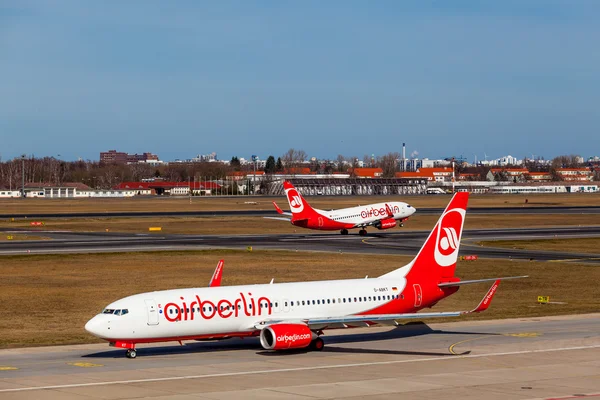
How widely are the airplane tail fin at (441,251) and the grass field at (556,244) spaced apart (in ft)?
179

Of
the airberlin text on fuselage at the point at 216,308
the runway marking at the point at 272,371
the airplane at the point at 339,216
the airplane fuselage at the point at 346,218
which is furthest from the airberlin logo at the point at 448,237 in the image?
the airplane fuselage at the point at 346,218

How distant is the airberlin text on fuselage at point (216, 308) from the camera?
1624 inches

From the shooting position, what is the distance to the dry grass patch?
102062 mm

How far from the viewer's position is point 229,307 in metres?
42.3

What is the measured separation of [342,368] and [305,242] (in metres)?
71.1

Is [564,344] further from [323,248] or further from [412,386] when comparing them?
[323,248]

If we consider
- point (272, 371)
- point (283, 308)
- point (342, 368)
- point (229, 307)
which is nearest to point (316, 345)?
point (283, 308)

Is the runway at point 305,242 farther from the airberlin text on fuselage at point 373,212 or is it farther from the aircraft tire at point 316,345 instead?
the aircraft tire at point 316,345

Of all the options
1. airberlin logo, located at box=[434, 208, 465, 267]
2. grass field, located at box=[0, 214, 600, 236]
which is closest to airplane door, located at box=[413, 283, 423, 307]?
airberlin logo, located at box=[434, 208, 465, 267]

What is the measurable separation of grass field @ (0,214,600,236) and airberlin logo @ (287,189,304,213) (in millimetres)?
10208

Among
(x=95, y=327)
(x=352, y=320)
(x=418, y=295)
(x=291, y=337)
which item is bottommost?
(x=291, y=337)

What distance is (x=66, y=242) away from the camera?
10938 cm

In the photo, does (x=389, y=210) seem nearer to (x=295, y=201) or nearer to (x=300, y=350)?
(x=295, y=201)

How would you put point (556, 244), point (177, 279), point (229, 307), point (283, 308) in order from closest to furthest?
1. point (229, 307)
2. point (283, 308)
3. point (177, 279)
4. point (556, 244)
